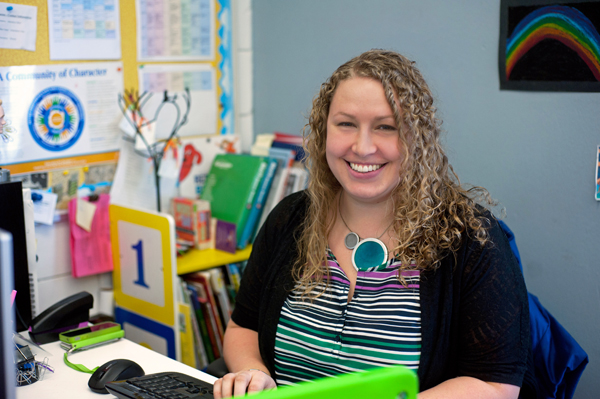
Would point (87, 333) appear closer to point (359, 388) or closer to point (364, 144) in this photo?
point (364, 144)

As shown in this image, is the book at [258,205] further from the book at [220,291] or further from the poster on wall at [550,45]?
the poster on wall at [550,45]

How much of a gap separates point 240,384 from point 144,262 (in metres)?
1.04

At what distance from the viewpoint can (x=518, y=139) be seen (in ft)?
6.24

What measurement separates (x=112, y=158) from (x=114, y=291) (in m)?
0.52

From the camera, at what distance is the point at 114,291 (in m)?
2.29

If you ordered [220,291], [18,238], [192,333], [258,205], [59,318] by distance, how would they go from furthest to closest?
[258,205]
[220,291]
[192,333]
[59,318]
[18,238]

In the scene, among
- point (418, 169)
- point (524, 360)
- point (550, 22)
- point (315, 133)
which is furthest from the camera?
point (550, 22)

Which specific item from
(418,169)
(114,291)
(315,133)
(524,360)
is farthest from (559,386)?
(114,291)

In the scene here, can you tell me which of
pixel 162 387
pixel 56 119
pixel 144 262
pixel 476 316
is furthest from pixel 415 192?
pixel 56 119

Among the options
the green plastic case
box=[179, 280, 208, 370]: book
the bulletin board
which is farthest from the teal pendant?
the bulletin board

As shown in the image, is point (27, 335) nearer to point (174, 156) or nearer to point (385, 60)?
point (174, 156)

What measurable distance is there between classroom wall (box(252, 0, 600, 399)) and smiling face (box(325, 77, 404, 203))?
720 millimetres

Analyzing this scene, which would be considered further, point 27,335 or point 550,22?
point 550,22

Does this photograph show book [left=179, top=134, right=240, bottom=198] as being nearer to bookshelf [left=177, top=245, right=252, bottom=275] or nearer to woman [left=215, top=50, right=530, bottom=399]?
bookshelf [left=177, top=245, right=252, bottom=275]
